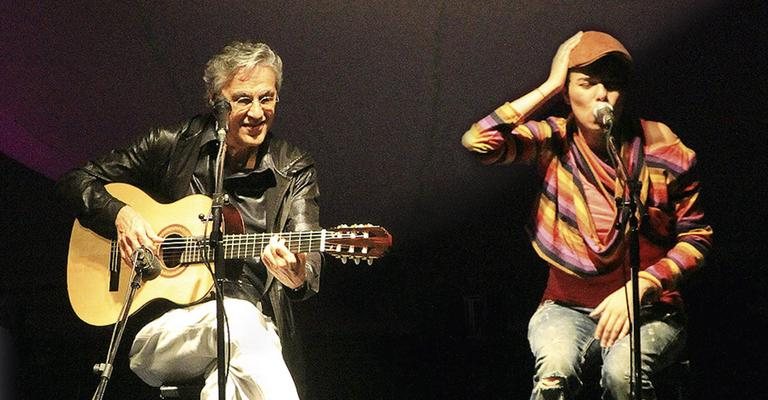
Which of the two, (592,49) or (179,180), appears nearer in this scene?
(592,49)

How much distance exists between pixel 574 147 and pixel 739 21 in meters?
Result: 1.17

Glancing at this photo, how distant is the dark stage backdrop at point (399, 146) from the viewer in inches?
179

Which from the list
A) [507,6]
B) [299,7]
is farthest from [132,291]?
[507,6]

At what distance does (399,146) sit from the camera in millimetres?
4957

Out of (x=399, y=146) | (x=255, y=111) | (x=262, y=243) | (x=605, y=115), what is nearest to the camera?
(x=605, y=115)

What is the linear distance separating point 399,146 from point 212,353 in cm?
164

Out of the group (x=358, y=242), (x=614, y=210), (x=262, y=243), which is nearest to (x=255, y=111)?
(x=262, y=243)

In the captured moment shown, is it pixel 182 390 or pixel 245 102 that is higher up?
pixel 245 102

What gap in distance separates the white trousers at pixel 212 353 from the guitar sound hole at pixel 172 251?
23 centimetres

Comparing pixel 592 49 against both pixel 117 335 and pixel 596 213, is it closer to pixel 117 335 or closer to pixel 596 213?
pixel 596 213

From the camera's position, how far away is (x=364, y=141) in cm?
499

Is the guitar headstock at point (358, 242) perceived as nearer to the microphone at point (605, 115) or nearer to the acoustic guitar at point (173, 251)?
the acoustic guitar at point (173, 251)

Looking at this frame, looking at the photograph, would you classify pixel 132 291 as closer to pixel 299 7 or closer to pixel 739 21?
pixel 299 7

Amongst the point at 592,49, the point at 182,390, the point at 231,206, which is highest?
the point at 592,49
